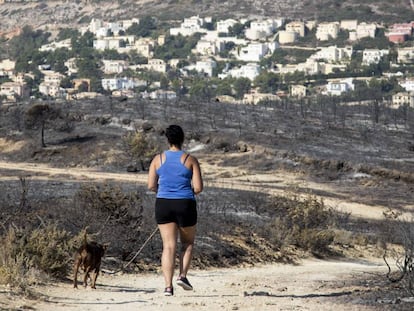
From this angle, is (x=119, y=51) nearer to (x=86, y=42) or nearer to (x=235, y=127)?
(x=86, y=42)

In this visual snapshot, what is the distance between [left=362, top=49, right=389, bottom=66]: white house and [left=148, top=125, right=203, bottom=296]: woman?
135801 mm

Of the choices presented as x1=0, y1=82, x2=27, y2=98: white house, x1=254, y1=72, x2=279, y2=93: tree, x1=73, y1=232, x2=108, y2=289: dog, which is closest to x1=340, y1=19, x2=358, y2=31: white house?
x1=254, y1=72, x2=279, y2=93: tree

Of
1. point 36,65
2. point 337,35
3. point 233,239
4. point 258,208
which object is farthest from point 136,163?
point 337,35

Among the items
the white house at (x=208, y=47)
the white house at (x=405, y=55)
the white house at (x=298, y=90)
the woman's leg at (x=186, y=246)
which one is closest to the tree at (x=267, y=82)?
the white house at (x=298, y=90)

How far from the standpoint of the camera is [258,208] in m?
23.7

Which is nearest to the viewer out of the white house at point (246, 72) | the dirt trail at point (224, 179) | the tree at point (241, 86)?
the dirt trail at point (224, 179)

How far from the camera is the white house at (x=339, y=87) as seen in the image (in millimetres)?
117000

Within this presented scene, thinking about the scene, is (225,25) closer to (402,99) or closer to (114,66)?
(114,66)

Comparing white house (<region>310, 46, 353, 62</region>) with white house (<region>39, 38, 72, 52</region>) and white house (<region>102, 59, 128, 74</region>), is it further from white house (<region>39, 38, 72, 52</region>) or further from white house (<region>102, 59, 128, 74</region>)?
white house (<region>39, 38, 72, 52</region>)

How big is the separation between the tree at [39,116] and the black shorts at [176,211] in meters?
44.3

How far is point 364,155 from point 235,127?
11977mm

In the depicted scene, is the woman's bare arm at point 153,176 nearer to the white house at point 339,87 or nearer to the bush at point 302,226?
the bush at point 302,226

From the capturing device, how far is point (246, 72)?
146 m

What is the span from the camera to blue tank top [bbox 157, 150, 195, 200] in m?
9.96
